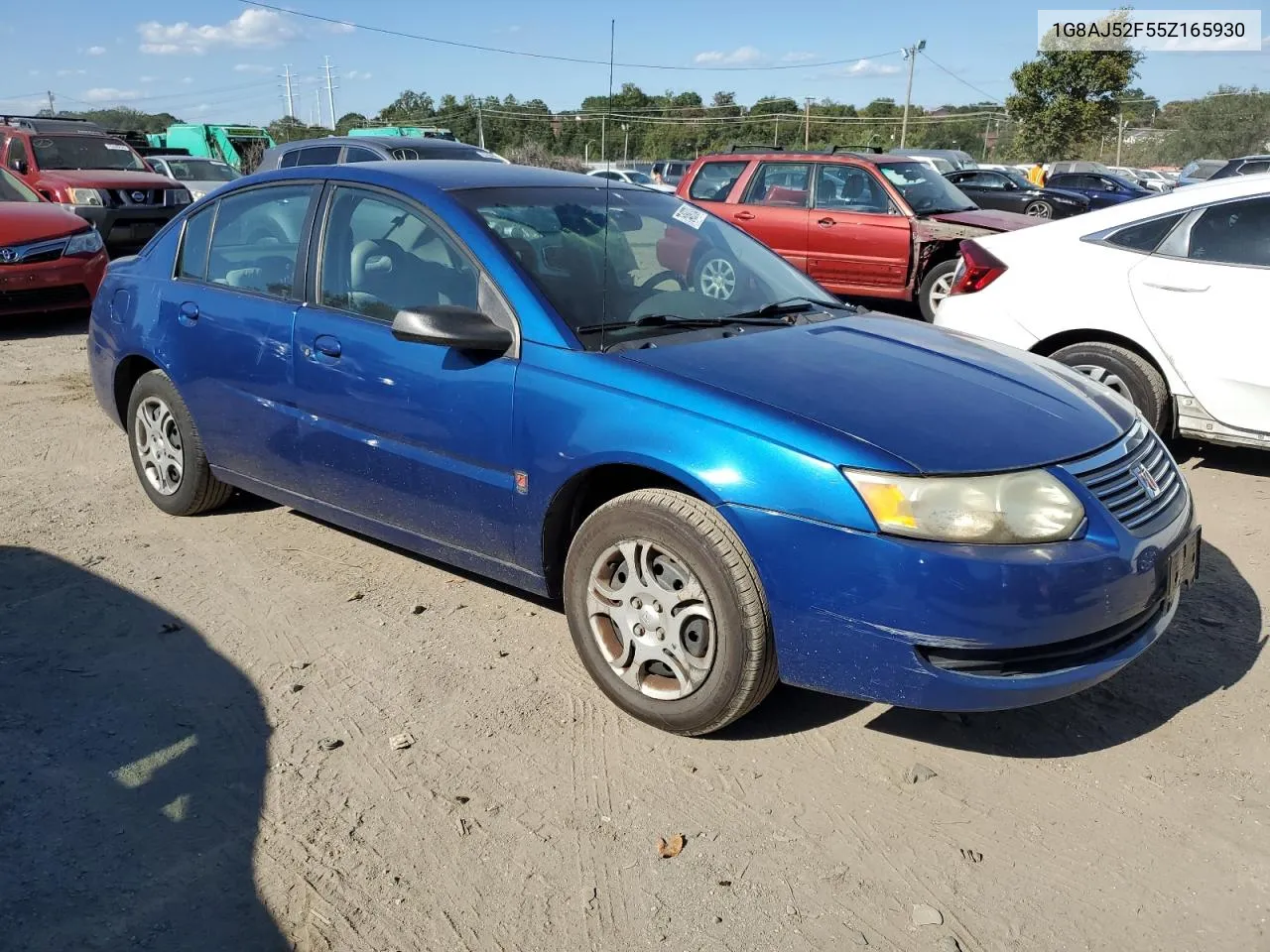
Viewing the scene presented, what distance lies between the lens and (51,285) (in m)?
9.35

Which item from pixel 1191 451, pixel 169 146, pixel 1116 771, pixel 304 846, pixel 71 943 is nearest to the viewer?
pixel 71 943

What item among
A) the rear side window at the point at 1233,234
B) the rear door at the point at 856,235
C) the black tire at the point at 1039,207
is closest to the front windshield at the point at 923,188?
the rear door at the point at 856,235

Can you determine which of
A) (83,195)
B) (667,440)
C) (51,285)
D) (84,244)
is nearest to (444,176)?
(667,440)

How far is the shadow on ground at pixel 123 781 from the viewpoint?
242 cm

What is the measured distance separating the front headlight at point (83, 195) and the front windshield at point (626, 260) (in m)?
11.2

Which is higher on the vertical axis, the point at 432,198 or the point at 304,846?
the point at 432,198

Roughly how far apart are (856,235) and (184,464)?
7.38 m

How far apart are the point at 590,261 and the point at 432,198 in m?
0.62

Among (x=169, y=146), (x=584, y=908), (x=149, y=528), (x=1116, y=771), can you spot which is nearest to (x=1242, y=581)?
(x=1116, y=771)

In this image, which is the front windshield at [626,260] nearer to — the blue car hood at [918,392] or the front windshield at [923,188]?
the blue car hood at [918,392]

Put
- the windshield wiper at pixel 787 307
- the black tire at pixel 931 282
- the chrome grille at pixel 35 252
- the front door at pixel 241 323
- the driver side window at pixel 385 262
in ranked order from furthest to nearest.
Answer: the black tire at pixel 931 282, the chrome grille at pixel 35 252, the front door at pixel 241 323, the windshield wiper at pixel 787 307, the driver side window at pixel 385 262

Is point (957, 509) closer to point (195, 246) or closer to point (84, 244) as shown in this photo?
point (195, 246)

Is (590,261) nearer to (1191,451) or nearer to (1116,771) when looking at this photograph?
(1116,771)

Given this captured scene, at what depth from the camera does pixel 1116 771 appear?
119 inches
